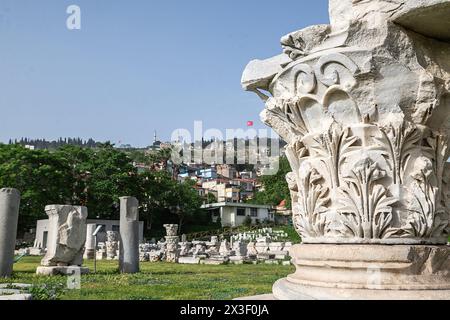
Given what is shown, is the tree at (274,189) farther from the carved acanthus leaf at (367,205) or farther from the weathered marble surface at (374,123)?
the carved acanthus leaf at (367,205)

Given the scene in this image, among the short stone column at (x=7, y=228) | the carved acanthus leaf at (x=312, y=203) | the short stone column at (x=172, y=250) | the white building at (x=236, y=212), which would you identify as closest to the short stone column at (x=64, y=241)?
the short stone column at (x=7, y=228)

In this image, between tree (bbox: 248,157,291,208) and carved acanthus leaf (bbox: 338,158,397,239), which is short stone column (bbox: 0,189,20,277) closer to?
carved acanthus leaf (bbox: 338,158,397,239)

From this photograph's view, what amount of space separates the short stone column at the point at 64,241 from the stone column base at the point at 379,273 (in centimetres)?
1008

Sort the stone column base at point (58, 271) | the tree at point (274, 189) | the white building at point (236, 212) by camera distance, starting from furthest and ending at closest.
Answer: the white building at point (236, 212)
the tree at point (274, 189)
the stone column base at point (58, 271)

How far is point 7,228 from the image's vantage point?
10.7 m

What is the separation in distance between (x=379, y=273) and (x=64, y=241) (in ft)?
35.3

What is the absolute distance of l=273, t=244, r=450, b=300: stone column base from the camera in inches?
127

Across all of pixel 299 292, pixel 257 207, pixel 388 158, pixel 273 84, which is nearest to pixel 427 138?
pixel 388 158

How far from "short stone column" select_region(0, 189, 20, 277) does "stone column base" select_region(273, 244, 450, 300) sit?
958cm

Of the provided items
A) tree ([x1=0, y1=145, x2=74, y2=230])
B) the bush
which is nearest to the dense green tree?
tree ([x1=0, y1=145, x2=74, y2=230])

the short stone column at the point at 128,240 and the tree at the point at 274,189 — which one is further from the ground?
the tree at the point at 274,189

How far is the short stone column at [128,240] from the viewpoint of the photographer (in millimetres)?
12680

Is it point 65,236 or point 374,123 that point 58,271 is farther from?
point 374,123
